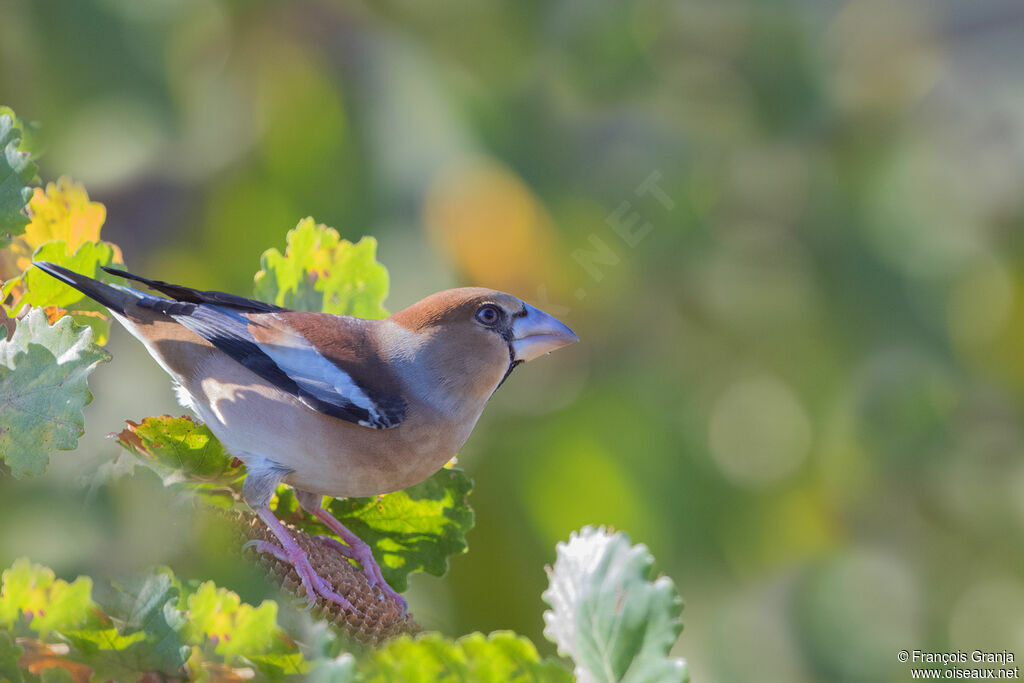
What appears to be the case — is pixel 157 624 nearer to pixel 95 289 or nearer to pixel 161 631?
pixel 161 631

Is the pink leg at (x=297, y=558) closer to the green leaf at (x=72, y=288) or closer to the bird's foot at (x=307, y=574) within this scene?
the bird's foot at (x=307, y=574)

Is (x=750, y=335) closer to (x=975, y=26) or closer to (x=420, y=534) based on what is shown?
(x=975, y=26)

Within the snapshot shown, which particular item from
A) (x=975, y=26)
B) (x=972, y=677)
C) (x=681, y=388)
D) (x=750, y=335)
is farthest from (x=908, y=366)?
(x=975, y=26)

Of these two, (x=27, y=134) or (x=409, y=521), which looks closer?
(x=27, y=134)

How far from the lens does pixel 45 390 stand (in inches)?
18.7

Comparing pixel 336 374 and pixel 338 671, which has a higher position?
pixel 336 374

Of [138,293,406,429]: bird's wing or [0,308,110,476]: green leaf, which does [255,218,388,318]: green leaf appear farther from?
[0,308,110,476]: green leaf

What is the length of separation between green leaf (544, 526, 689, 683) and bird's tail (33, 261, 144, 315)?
37 centimetres

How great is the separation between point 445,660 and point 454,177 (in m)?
2.37

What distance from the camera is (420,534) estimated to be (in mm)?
739

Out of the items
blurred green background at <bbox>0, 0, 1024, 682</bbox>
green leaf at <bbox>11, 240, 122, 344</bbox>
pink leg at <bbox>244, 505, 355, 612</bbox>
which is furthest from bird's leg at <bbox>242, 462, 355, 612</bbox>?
blurred green background at <bbox>0, 0, 1024, 682</bbox>

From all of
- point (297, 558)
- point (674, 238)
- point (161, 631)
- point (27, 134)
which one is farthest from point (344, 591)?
point (674, 238)

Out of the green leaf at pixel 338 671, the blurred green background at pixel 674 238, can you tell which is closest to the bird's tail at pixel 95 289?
the green leaf at pixel 338 671

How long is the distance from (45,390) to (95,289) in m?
0.20
